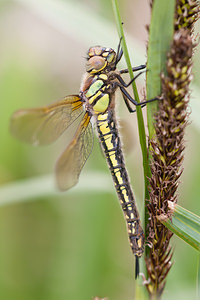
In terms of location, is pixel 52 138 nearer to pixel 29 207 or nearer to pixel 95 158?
pixel 95 158

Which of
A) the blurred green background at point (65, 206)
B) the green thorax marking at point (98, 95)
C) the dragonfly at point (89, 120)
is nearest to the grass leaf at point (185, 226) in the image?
the dragonfly at point (89, 120)

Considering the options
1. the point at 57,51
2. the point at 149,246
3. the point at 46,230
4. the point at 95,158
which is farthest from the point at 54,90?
the point at 149,246

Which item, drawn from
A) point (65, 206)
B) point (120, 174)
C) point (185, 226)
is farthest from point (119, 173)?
point (65, 206)

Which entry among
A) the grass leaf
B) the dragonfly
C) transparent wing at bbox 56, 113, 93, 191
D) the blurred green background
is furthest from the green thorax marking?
the grass leaf

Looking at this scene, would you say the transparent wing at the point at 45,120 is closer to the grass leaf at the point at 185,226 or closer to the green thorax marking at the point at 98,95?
the green thorax marking at the point at 98,95

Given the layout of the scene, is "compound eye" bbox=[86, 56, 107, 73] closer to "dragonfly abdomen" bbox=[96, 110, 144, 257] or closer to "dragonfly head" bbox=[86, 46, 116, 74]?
"dragonfly head" bbox=[86, 46, 116, 74]

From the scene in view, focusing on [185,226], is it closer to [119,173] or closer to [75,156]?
[119,173]
